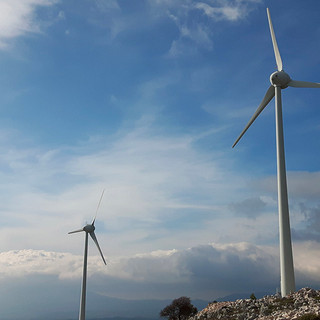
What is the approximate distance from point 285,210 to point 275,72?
2699 cm

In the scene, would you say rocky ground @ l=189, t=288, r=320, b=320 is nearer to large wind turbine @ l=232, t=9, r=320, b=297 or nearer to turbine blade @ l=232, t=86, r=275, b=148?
large wind turbine @ l=232, t=9, r=320, b=297

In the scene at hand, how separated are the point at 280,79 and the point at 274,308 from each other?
40977mm

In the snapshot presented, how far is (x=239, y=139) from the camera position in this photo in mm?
82812

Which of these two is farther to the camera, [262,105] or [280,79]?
[262,105]

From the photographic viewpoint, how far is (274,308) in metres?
65.3

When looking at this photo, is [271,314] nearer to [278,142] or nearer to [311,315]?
[311,315]

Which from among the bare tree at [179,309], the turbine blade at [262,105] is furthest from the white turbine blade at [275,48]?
the bare tree at [179,309]

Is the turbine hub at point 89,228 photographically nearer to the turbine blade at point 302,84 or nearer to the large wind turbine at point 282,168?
the large wind turbine at point 282,168

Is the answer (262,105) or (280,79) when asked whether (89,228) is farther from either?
(280,79)

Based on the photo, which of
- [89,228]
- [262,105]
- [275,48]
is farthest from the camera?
[89,228]

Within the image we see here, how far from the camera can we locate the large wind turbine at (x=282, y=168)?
2761 inches

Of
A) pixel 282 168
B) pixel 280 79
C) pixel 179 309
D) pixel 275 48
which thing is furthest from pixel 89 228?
pixel 275 48

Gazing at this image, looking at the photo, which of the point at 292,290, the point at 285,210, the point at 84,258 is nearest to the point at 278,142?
the point at 285,210

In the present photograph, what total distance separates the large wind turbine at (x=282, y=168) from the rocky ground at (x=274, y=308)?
10.6ft
